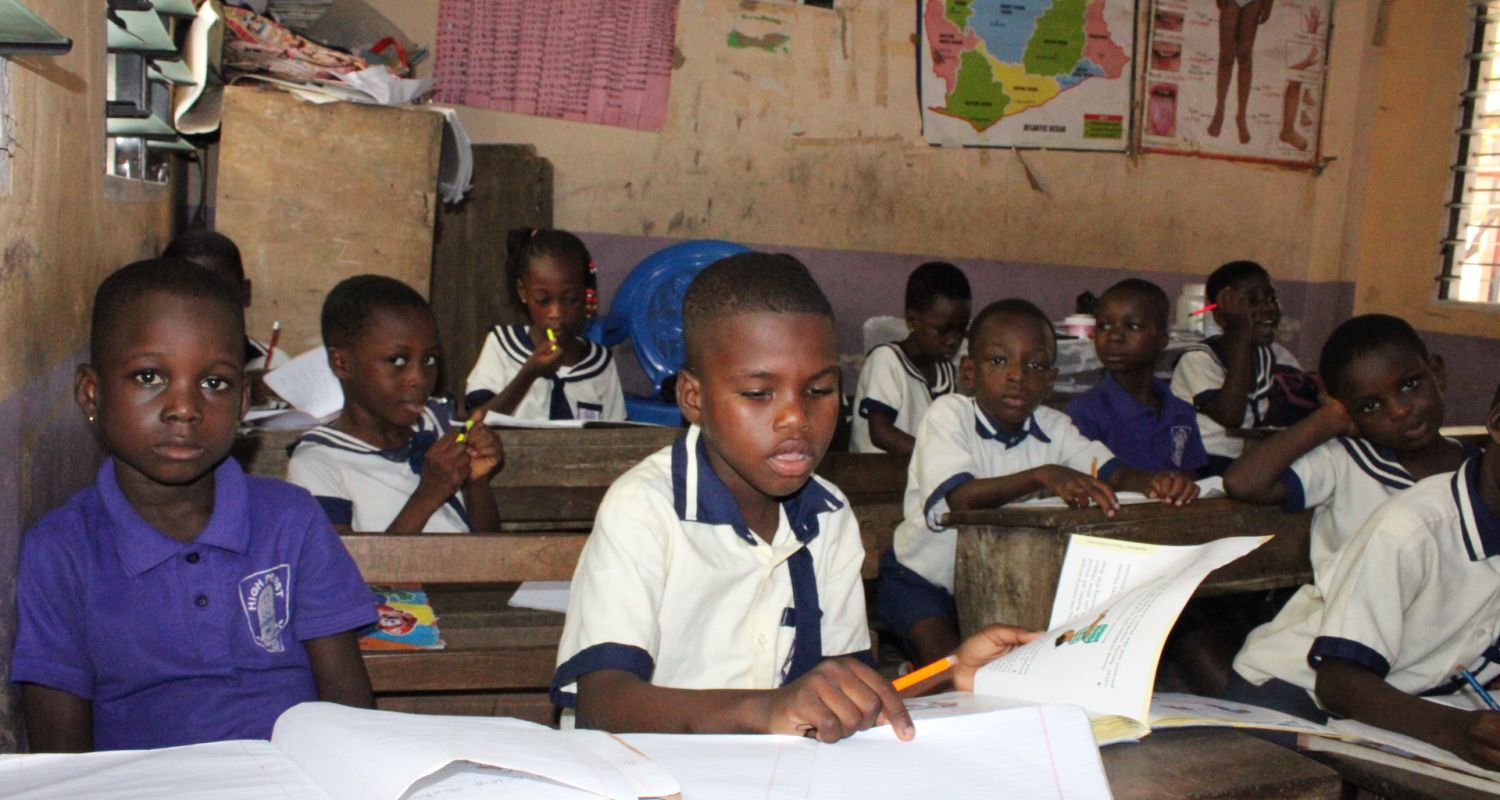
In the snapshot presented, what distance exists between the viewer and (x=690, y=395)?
1733 millimetres

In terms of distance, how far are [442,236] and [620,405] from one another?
1232 millimetres

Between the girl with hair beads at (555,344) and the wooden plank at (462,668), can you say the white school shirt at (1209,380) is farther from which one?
the wooden plank at (462,668)

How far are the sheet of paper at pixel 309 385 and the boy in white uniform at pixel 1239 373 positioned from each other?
8.57 feet

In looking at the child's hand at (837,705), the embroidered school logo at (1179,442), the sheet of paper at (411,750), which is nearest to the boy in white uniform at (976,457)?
the embroidered school logo at (1179,442)

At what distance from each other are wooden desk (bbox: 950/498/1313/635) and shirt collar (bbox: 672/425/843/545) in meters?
0.66

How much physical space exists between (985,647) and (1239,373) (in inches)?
130

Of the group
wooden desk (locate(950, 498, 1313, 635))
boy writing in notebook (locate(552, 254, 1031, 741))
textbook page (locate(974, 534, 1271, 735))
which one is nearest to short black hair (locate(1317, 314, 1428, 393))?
wooden desk (locate(950, 498, 1313, 635))

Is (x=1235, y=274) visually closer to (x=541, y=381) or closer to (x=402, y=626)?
(x=541, y=381)

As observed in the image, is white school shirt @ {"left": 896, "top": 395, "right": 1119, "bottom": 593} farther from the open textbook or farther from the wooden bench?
the open textbook

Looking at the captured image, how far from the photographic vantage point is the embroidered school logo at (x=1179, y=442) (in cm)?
367

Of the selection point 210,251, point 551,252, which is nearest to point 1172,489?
point 551,252

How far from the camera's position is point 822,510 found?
176 centimetres

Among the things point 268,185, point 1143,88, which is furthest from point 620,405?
point 1143,88

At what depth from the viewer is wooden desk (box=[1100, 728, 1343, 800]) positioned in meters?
1.05
